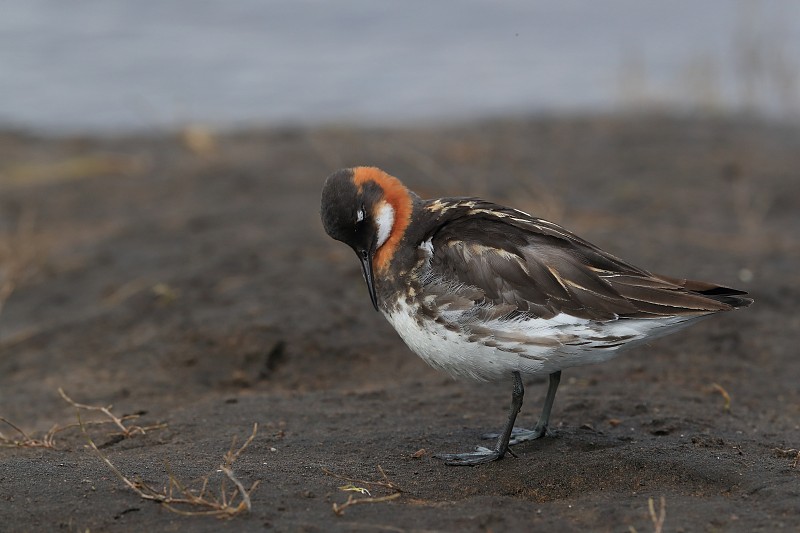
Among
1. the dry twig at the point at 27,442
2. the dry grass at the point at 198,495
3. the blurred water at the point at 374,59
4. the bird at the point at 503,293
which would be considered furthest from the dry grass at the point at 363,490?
the blurred water at the point at 374,59

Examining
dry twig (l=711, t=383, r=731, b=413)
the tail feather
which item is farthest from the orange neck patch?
dry twig (l=711, t=383, r=731, b=413)

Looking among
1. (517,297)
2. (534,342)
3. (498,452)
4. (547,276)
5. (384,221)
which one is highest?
(384,221)

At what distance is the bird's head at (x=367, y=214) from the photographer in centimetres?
607

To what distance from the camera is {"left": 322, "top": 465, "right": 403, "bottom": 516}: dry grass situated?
474cm

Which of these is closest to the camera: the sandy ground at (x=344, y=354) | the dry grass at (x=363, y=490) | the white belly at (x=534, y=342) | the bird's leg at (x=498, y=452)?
the dry grass at (x=363, y=490)

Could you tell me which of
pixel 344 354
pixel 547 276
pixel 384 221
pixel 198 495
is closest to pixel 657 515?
pixel 547 276

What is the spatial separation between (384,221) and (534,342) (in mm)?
1227

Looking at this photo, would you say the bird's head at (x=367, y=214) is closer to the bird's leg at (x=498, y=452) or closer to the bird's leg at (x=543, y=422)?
the bird's leg at (x=498, y=452)

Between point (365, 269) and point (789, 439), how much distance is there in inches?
106

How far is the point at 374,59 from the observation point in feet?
65.2

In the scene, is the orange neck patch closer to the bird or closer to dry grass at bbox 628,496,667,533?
the bird

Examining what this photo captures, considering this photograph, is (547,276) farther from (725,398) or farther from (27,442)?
(27,442)

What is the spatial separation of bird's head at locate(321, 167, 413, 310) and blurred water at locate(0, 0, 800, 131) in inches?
413

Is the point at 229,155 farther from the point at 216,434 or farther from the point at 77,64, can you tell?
the point at 216,434
